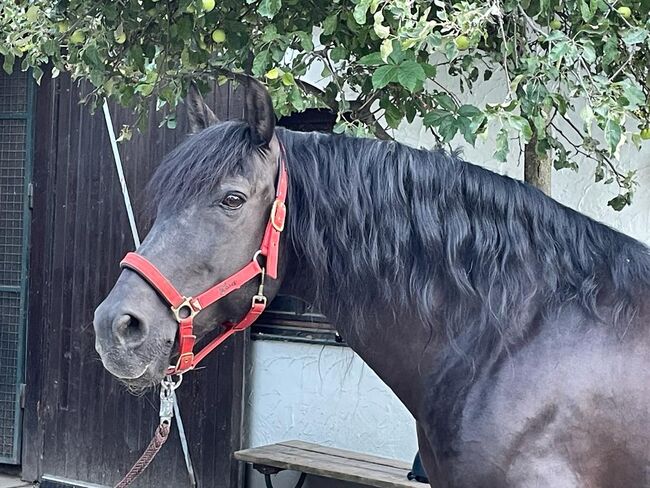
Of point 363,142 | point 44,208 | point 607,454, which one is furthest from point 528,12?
point 44,208

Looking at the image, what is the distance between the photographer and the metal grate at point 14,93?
5.73m

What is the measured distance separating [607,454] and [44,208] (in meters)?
4.37

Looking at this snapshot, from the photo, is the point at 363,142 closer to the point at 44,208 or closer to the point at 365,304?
the point at 365,304

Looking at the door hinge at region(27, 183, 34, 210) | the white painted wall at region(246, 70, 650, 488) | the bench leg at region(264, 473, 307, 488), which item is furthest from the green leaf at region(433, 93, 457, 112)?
the door hinge at region(27, 183, 34, 210)

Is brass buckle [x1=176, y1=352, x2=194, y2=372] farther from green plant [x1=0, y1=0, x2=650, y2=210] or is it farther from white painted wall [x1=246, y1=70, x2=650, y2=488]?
white painted wall [x1=246, y1=70, x2=650, y2=488]

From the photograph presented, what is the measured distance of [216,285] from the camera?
2.06 metres

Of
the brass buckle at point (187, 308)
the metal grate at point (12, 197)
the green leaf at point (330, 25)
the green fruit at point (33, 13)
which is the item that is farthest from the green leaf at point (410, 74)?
the metal grate at point (12, 197)

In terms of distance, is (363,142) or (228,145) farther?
(363,142)

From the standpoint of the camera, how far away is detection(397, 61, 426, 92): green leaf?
227 centimetres

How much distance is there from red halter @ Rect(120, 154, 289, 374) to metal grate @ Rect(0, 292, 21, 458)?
3.99m

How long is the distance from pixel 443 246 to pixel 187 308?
24.9 inches

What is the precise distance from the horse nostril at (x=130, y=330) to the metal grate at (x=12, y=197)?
13.3ft

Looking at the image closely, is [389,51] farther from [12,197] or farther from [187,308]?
[12,197]

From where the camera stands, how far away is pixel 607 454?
199 centimetres
